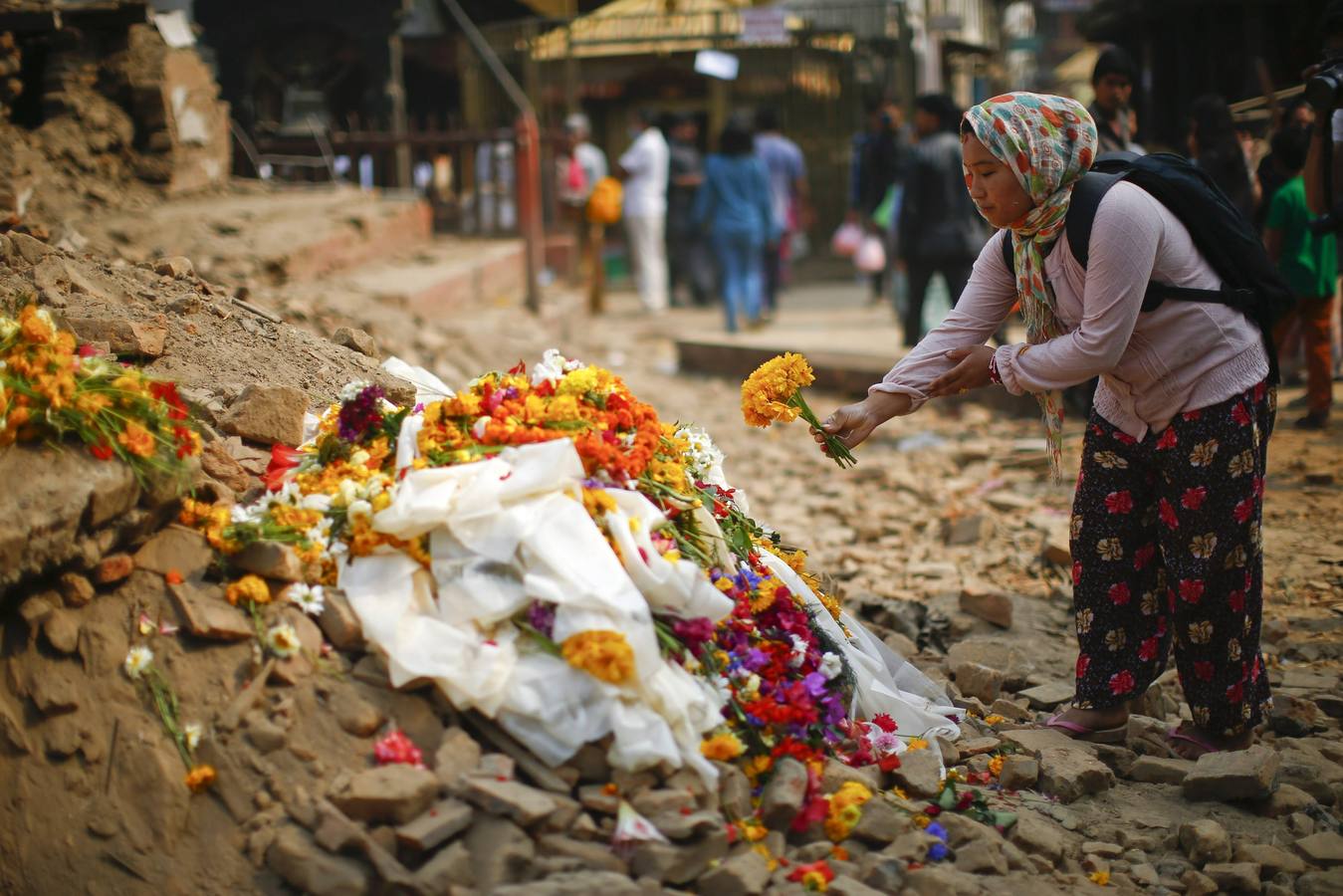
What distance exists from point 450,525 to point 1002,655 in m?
2.19

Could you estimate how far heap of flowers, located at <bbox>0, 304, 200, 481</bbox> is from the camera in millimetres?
2811

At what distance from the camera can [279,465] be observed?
3291 mm

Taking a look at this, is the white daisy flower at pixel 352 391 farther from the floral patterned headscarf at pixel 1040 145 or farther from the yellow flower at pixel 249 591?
the floral patterned headscarf at pixel 1040 145

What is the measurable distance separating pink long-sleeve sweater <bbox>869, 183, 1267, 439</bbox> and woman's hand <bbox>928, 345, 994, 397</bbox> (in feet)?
0.23

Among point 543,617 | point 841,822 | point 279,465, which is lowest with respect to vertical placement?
point 841,822

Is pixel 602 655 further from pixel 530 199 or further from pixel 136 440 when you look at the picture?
pixel 530 199

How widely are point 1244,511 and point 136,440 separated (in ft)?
8.90

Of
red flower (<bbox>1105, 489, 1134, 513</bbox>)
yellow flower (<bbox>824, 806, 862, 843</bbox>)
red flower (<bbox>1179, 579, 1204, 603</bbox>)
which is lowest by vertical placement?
yellow flower (<bbox>824, 806, 862, 843</bbox>)

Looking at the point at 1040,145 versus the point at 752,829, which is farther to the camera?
the point at 1040,145

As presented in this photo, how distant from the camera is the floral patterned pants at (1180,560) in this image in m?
3.21

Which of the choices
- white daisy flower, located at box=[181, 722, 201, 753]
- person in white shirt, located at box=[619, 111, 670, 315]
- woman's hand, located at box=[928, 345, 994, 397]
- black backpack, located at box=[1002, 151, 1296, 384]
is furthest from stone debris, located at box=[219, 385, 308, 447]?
person in white shirt, located at box=[619, 111, 670, 315]

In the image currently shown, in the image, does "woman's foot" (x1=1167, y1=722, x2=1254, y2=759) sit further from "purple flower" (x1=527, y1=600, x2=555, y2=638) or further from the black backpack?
"purple flower" (x1=527, y1=600, x2=555, y2=638)

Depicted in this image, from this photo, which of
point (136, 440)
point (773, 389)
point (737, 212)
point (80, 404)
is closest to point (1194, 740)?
point (773, 389)

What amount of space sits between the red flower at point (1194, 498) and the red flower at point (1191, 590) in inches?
8.1
